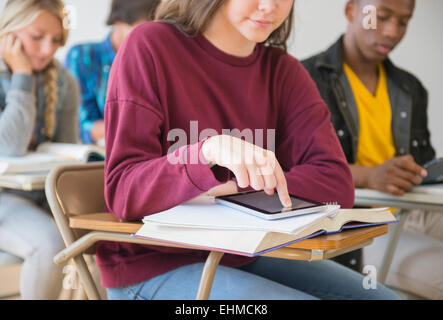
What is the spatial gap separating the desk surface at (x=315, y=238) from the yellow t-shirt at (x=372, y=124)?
90cm

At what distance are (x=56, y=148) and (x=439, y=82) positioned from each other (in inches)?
57.8

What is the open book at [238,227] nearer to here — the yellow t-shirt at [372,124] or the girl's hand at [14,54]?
the yellow t-shirt at [372,124]

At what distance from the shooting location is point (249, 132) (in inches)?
35.3

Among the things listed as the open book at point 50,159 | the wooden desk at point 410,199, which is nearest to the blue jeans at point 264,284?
the wooden desk at point 410,199

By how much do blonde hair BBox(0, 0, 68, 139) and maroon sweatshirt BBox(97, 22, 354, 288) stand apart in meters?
0.94

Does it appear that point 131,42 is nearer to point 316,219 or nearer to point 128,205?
point 128,205

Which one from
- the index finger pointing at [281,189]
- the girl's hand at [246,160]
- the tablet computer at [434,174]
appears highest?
the girl's hand at [246,160]

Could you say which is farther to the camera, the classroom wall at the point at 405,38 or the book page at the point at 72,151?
the classroom wall at the point at 405,38

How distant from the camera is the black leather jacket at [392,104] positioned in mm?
1489

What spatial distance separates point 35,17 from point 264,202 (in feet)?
4.27

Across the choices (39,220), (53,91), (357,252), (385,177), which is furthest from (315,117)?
(53,91)

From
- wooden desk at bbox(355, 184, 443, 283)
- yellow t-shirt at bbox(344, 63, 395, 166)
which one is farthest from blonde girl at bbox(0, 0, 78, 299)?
yellow t-shirt at bbox(344, 63, 395, 166)

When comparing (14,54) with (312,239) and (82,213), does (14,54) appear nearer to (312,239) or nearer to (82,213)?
(82,213)

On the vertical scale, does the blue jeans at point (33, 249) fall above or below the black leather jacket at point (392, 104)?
below
